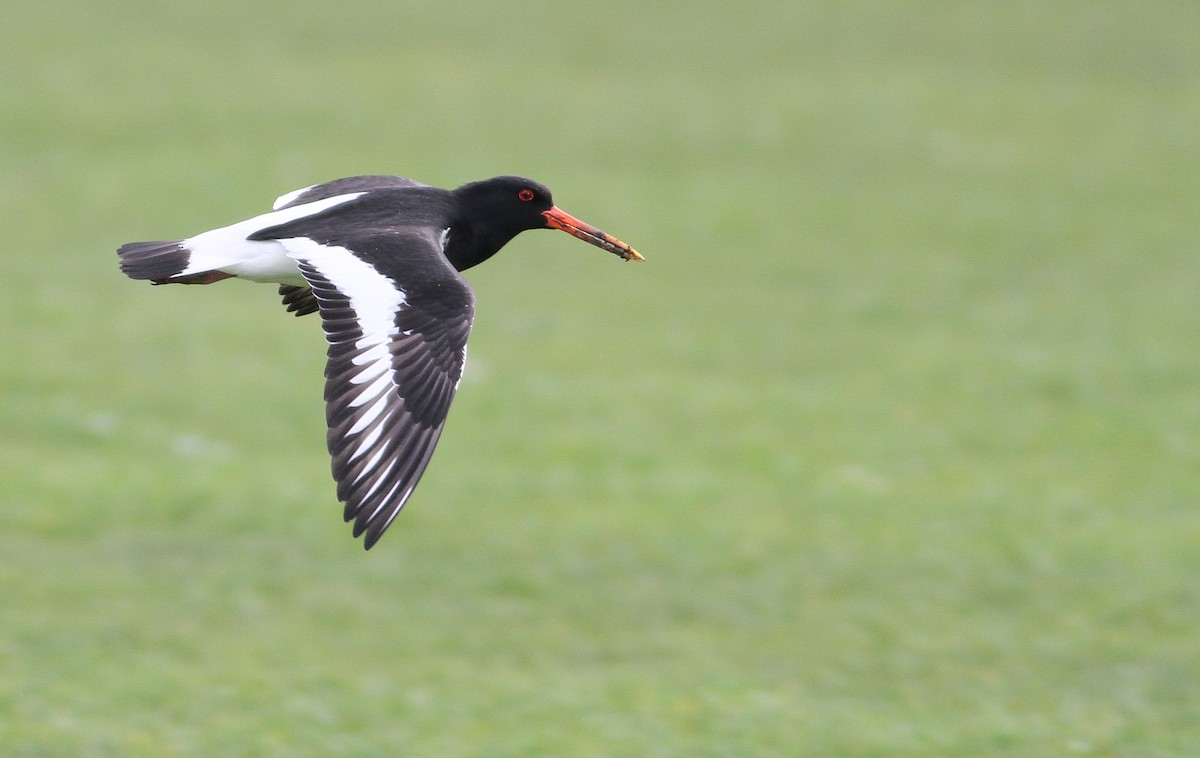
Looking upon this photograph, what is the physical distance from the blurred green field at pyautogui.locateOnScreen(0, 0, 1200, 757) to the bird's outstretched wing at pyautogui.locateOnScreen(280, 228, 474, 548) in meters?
4.46

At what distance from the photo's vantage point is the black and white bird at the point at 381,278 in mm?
7219

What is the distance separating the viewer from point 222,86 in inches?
1375

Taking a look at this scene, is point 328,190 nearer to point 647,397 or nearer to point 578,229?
point 578,229

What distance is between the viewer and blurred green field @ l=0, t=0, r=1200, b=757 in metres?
13.2

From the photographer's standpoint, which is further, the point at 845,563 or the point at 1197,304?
the point at 1197,304

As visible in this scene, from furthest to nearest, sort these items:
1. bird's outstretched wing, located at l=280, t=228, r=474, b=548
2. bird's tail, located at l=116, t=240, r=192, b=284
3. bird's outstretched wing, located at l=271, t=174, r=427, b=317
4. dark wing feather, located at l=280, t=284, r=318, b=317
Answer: dark wing feather, located at l=280, t=284, r=318, b=317 < bird's outstretched wing, located at l=271, t=174, r=427, b=317 < bird's tail, located at l=116, t=240, r=192, b=284 < bird's outstretched wing, located at l=280, t=228, r=474, b=548

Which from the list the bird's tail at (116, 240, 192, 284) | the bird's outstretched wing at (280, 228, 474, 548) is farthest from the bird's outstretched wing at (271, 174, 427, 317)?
the bird's outstretched wing at (280, 228, 474, 548)

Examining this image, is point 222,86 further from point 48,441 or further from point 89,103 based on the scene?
point 48,441

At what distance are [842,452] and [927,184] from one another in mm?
13400

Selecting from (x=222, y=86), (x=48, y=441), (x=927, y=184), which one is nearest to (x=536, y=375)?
(x=48, y=441)

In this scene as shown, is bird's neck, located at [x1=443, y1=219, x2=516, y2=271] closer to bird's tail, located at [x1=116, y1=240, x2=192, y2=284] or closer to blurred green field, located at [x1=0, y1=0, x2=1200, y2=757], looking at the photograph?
bird's tail, located at [x1=116, y1=240, x2=192, y2=284]

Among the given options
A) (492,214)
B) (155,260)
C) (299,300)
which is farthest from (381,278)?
(299,300)

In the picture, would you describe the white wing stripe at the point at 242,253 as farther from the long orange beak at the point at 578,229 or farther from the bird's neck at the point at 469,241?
the long orange beak at the point at 578,229

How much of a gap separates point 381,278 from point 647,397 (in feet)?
48.4
